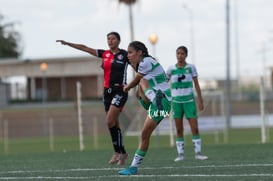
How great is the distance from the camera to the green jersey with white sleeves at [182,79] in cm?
1441

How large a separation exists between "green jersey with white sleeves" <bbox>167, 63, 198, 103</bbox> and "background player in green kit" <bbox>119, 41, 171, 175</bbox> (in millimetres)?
3139

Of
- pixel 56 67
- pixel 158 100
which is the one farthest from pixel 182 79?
pixel 56 67

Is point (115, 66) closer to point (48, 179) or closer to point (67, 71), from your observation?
point (48, 179)

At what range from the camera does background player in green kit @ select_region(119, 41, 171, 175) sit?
11039 millimetres

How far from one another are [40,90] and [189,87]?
5626 centimetres

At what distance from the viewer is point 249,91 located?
63.4 m

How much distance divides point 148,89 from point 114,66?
2.51 meters

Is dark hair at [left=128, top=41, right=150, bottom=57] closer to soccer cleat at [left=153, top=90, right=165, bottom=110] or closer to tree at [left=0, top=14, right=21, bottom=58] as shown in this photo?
soccer cleat at [left=153, top=90, right=165, bottom=110]

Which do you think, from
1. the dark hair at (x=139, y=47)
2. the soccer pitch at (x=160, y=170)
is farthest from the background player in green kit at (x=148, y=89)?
the soccer pitch at (x=160, y=170)

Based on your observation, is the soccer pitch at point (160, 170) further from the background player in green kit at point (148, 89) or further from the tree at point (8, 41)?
the tree at point (8, 41)

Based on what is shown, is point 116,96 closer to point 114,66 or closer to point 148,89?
point 114,66

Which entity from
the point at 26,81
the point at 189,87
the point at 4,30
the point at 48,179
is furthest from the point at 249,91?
the point at 48,179

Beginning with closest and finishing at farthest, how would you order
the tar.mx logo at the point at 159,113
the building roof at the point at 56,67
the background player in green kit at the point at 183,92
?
the tar.mx logo at the point at 159,113 < the background player in green kit at the point at 183,92 < the building roof at the point at 56,67

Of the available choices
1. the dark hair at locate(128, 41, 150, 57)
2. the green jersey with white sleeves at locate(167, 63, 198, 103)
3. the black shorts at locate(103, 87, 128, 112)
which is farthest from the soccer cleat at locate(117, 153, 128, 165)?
the dark hair at locate(128, 41, 150, 57)
